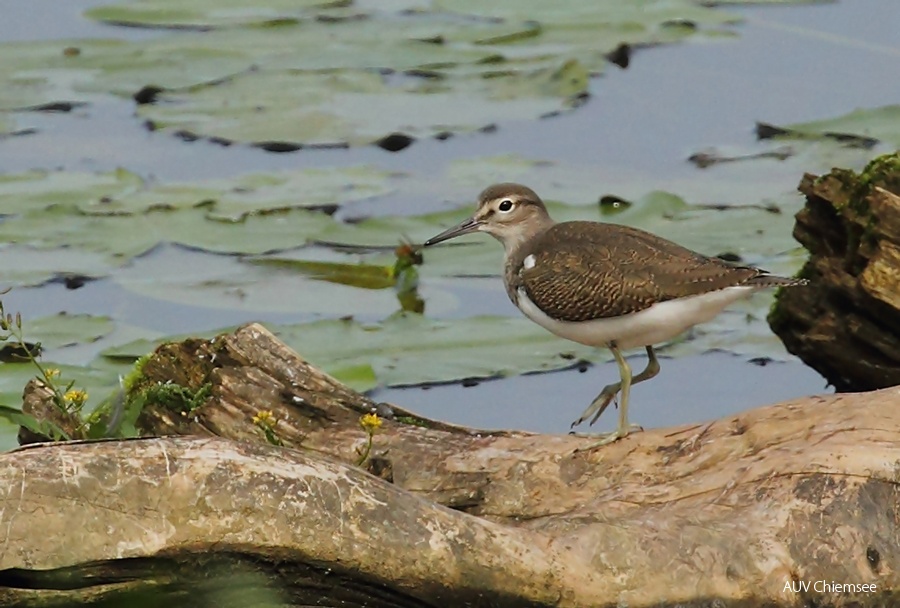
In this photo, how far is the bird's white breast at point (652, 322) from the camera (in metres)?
5.88

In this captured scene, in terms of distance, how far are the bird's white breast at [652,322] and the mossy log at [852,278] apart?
486 mm

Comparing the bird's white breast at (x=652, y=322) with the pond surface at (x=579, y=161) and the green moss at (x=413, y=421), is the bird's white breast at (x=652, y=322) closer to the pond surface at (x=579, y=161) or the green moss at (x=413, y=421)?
the green moss at (x=413, y=421)

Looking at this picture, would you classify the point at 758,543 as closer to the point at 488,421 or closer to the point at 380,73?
the point at 488,421

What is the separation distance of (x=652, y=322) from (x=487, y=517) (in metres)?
1.11

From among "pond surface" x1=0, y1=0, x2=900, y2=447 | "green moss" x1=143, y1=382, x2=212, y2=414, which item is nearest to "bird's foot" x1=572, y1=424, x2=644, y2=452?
"green moss" x1=143, y1=382, x2=212, y2=414

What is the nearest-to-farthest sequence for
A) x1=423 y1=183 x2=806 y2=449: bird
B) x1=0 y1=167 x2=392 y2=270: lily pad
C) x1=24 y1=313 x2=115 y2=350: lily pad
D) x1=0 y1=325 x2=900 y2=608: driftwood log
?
x1=0 y1=325 x2=900 y2=608: driftwood log
x1=423 y1=183 x2=806 y2=449: bird
x1=24 y1=313 x2=115 y2=350: lily pad
x1=0 y1=167 x2=392 y2=270: lily pad

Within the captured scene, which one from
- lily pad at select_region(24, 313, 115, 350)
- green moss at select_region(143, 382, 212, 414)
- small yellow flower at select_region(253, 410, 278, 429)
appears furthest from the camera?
lily pad at select_region(24, 313, 115, 350)

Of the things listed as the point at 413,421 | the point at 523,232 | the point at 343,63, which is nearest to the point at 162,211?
the point at 523,232

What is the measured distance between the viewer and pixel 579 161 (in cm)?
951

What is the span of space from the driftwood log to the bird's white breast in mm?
615

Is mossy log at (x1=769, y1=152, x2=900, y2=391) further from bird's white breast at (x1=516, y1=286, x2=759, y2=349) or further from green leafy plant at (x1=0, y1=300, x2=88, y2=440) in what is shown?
green leafy plant at (x1=0, y1=300, x2=88, y2=440)

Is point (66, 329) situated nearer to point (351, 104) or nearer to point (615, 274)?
point (615, 274)

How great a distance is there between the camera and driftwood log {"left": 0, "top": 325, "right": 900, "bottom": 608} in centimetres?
414

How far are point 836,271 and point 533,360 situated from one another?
54.5 inches
